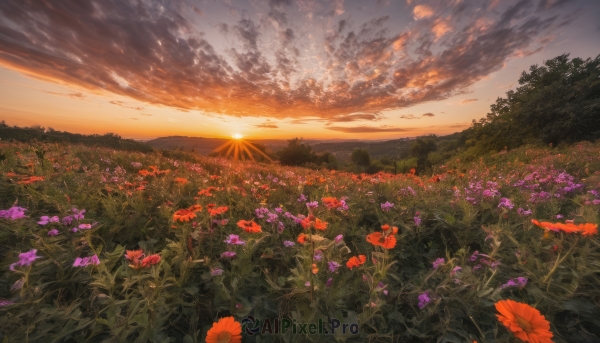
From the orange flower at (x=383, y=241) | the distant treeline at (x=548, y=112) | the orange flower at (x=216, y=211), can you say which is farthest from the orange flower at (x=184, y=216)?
the distant treeline at (x=548, y=112)

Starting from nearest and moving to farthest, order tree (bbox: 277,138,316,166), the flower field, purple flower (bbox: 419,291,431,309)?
the flower field
purple flower (bbox: 419,291,431,309)
tree (bbox: 277,138,316,166)

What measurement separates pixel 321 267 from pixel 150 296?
0.96 meters

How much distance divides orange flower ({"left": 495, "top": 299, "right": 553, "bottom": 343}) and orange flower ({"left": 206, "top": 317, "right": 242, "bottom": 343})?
1.04m

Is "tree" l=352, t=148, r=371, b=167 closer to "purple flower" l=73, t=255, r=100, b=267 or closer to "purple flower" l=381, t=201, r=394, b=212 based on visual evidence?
"purple flower" l=381, t=201, r=394, b=212

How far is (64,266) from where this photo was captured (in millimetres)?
1777

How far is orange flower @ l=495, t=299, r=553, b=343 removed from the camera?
0.94 meters

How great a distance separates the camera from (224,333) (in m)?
1.04

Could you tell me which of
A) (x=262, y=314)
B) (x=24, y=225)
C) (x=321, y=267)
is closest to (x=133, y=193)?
(x=24, y=225)

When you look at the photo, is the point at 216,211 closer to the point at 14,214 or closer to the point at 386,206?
the point at 14,214

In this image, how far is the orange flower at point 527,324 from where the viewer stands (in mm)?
943

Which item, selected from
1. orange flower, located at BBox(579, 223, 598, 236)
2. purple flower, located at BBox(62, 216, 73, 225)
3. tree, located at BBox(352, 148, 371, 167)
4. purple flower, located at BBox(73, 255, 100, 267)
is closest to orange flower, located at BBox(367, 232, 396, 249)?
orange flower, located at BBox(579, 223, 598, 236)

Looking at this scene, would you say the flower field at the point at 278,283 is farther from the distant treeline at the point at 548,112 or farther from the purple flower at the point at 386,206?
the distant treeline at the point at 548,112

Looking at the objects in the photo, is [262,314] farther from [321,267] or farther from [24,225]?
[24,225]

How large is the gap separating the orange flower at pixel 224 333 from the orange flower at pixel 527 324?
1043mm
